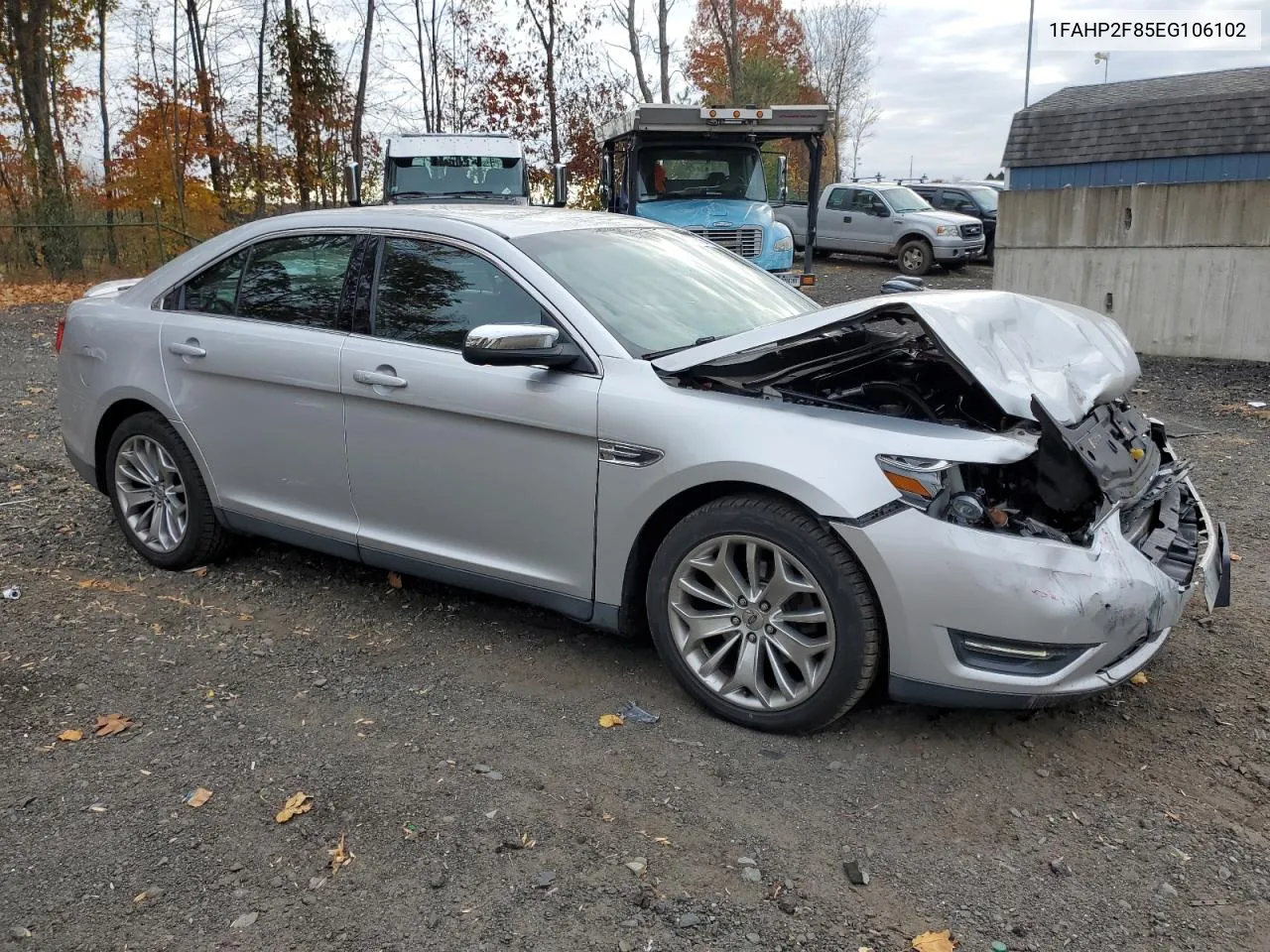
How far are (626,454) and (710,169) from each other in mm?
11454

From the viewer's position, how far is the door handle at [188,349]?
15.1ft

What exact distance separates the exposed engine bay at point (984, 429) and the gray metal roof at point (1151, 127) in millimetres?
12199

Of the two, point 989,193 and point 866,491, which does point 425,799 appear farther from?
point 989,193

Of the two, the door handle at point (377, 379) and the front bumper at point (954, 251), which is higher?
the front bumper at point (954, 251)

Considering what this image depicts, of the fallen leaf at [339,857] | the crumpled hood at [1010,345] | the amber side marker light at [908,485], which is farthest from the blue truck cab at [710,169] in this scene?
the fallen leaf at [339,857]

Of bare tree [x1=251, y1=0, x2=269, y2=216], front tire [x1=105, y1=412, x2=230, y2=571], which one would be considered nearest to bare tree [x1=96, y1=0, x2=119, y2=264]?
bare tree [x1=251, y1=0, x2=269, y2=216]

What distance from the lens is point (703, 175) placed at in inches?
559

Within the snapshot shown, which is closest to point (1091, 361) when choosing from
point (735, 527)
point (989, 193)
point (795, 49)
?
point (735, 527)

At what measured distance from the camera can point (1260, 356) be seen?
1084cm

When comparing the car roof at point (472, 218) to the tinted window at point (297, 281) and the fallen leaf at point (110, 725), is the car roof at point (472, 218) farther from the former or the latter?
the fallen leaf at point (110, 725)

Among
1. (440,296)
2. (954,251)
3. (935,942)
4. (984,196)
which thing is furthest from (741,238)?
(984,196)

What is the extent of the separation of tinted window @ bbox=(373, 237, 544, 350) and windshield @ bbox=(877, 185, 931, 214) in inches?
744

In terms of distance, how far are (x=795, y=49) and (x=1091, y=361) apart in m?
43.7

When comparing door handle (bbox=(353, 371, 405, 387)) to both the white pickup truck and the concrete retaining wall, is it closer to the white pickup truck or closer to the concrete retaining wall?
the concrete retaining wall
